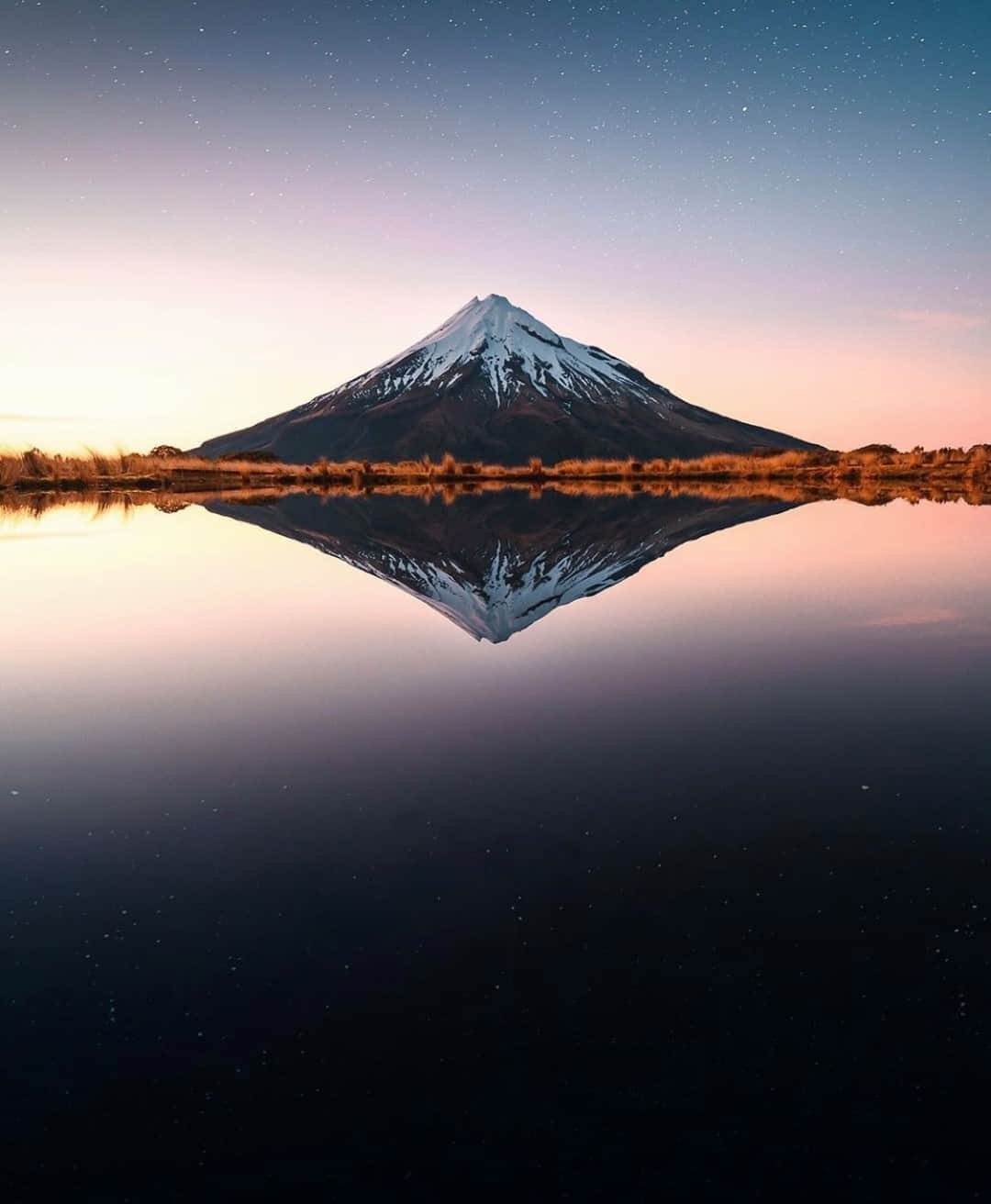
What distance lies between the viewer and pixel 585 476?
5466 cm

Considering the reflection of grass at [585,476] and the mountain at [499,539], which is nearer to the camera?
the mountain at [499,539]

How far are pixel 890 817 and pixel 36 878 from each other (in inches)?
186

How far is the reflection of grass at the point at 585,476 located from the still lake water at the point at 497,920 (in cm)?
3040

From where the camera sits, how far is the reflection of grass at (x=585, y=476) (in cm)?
4144

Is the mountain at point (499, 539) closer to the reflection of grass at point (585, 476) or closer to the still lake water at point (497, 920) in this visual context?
the still lake water at point (497, 920)

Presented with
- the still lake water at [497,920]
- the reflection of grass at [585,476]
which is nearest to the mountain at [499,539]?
the still lake water at [497,920]

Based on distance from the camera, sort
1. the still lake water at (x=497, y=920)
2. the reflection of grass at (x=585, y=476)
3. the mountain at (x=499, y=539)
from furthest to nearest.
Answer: the reflection of grass at (x=585, y=476)
the mountain at (x=499, y=539)
the still lake water at (x=497, y=920)

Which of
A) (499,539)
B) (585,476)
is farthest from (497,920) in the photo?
(585,476)

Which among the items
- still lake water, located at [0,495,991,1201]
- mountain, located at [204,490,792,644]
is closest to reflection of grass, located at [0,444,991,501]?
mountain, located at [204,490,792,644]

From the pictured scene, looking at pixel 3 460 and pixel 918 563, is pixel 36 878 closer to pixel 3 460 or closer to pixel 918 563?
pixel 918 563

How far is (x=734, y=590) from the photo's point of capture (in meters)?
12.3

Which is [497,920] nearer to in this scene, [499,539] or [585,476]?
[499,539]

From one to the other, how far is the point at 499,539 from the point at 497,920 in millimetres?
16050

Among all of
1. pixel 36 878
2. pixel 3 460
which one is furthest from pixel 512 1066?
pixel 3 460
